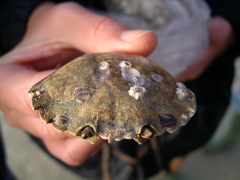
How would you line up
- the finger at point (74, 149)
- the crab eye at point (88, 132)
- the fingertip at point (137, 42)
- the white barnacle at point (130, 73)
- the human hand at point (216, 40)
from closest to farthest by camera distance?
the crab eye at point (88, 132) < the white barnacle at point (130, 73) < the fingertip at point (137, 42) < the finger at point (74, 149) < the human hand at point (216, 40)

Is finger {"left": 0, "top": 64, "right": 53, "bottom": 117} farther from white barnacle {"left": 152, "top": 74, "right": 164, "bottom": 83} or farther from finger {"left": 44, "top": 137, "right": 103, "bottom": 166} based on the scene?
white barnacle {"left": 152, "top": 74, "right": 164, "bottom": 83}

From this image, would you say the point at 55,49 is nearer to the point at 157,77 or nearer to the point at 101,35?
the point at 101,35

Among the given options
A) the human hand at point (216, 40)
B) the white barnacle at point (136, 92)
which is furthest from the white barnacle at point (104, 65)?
the human hand at point (216, 40)

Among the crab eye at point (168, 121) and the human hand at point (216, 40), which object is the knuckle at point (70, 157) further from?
the human hand at point (216, 40)

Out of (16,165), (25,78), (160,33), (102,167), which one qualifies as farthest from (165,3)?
(16,165)

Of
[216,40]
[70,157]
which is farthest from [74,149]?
[216,40]

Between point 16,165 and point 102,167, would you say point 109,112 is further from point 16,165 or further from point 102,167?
point 16,165

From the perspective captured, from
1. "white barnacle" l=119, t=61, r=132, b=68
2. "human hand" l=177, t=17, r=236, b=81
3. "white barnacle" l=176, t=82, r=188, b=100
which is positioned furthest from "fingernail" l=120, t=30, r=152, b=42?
"human hand" l=177, t=17, r=236, b=81
